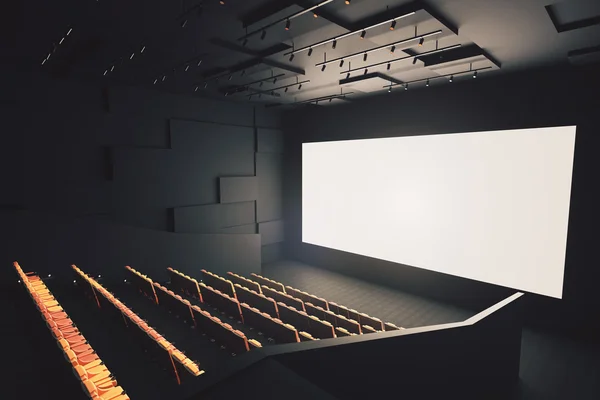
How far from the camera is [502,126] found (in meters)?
6.02

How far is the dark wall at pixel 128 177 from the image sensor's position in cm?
559

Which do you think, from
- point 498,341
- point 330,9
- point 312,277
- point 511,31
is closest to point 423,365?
point 498,341

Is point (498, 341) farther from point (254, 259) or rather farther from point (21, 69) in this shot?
point (21, 69)

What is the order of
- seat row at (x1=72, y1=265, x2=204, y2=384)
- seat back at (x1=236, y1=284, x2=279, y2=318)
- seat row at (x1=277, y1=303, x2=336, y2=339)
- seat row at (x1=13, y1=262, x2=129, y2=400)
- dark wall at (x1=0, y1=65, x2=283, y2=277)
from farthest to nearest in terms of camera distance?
dark wall at (x1=0, y1=65, x2=283, y2=277) < seat back at (x1=236, y1=284, x2=279, y2=318) < seat row at (x1=277, y1=303, x2=336, y2=339) < seat row at (x1=72, y1=265, x2=204, y2=384) < seat row at (x1=13, y1=262, x2=129, y2=400)

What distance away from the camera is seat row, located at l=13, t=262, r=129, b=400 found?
8.05 ft

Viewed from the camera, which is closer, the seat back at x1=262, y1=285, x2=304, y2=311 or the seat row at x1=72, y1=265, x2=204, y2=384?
the seat row at x1=72, y1=265, x2=204, y2=384

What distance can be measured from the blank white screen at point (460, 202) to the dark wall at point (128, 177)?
2.24 metres

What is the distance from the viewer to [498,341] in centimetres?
364

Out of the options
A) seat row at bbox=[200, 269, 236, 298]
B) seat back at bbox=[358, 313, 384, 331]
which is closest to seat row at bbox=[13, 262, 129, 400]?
seat row at bbox=[200, 269, 236, 298]

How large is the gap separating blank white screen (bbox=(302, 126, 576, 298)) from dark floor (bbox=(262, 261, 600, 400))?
0.77 meters

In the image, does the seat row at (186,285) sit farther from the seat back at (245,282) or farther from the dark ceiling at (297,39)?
the dark ceiling at (297,39)

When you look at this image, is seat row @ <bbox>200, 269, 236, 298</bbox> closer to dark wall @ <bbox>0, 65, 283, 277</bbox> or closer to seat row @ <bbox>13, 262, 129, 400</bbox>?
dark wall @ <bbox>0, 65, 283, 277</bbox>

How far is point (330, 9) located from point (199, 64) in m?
2.63

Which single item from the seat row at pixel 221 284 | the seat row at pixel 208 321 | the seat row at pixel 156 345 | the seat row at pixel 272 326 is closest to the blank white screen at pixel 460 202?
the seat row at pixel 221 284
